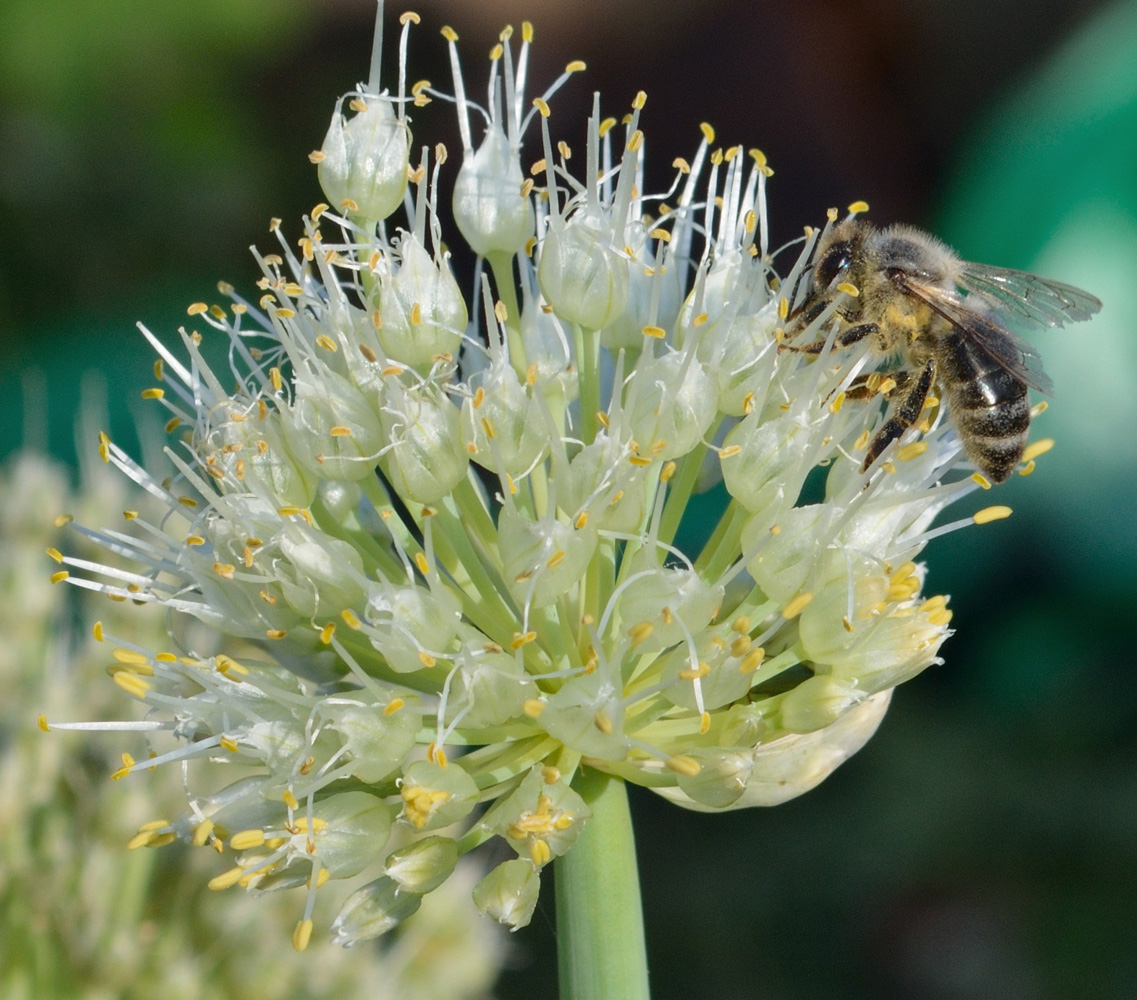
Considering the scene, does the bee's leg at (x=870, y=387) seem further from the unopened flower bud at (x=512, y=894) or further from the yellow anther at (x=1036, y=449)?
the unopened flower bud at (x=512, y=894)

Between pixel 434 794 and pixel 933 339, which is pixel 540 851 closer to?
pixel 434 794

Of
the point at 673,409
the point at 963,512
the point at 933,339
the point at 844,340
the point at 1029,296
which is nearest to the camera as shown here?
the point at 673,409

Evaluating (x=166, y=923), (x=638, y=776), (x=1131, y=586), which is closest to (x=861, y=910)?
(x=1131, y=586)

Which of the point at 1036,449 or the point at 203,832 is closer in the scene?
the point at 203,832

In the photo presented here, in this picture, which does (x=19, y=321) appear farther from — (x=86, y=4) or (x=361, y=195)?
(x=361, y=195)

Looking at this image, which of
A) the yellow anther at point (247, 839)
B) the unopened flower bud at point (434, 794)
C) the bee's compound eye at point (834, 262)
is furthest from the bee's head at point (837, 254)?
the yellow anther at point (247, 839)

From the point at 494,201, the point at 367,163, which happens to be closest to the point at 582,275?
the point at 494,201
